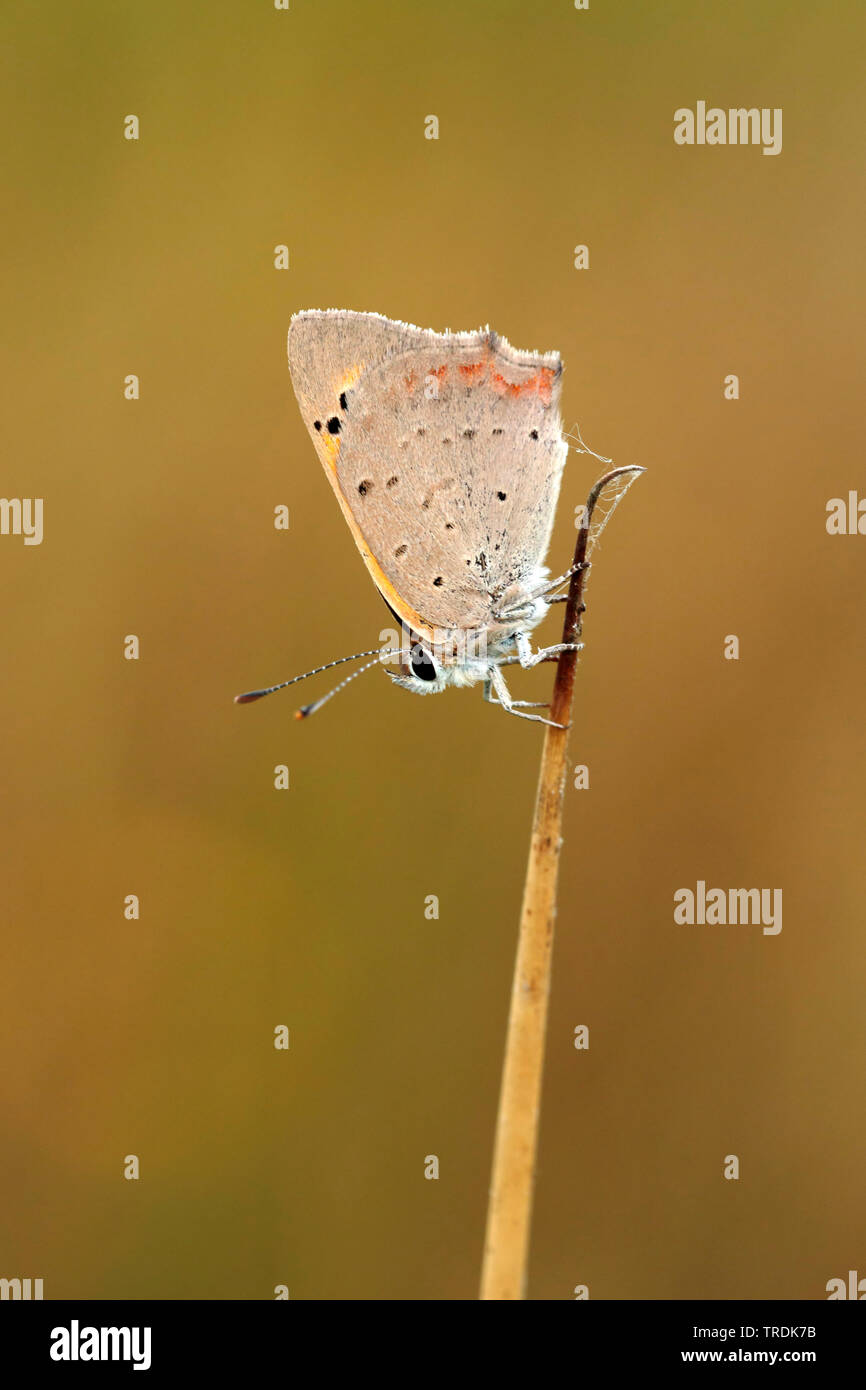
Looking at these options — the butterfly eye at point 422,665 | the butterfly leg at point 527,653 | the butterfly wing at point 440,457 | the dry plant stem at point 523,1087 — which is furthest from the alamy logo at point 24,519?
the dry plant stem at point 523,1087

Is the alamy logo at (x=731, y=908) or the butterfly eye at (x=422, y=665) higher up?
the butterfly eye at (x=422, y=665)

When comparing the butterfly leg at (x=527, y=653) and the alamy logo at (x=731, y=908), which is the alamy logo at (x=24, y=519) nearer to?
the butterfly leg at (x=527, y=653)

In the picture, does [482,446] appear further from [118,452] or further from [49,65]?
[49,65]

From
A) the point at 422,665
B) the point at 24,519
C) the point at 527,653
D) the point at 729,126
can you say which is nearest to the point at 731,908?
the point at 527,653

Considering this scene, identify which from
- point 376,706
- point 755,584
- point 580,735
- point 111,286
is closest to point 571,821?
point 580,735

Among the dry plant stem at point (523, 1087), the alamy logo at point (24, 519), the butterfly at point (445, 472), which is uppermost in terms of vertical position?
the alamy logo at point (24, 519)

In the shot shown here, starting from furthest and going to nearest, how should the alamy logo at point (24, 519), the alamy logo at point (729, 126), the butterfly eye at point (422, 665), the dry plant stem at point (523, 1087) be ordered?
the alamy logo at point (24, 519) < the alamy logo at point (729, 126) < the butterfly eye at point (422, 665) < the dry plant stem at point (523, 1087)

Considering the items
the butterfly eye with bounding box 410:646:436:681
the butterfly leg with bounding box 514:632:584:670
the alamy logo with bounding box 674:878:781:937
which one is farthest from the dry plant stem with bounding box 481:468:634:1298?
the alamy logo with bounding box 674:878:781:937
